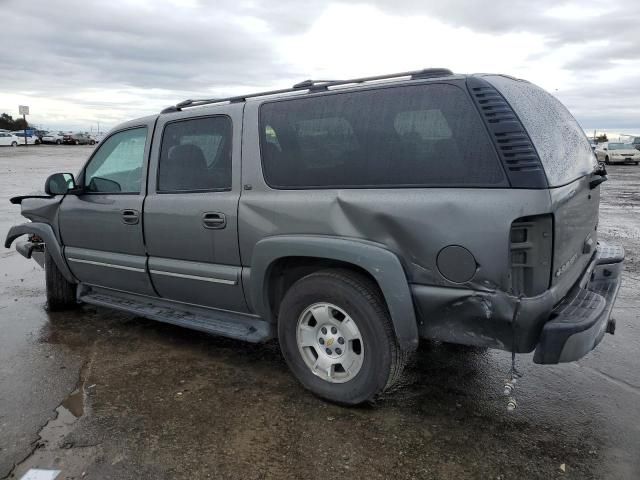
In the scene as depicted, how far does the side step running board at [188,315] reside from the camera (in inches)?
144

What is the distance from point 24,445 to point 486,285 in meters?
2.64

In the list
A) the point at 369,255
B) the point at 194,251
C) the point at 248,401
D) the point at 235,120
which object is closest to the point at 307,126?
the point at 235,120

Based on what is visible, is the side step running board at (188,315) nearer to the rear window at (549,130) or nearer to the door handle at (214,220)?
the door handle at (214,220)

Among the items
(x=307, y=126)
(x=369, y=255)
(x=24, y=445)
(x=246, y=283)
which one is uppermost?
(x=307, y=126)

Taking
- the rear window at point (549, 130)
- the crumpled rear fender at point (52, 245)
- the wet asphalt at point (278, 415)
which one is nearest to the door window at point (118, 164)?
the crumpled rear fender at point (52, 245)

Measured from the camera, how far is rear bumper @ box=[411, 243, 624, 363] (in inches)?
105

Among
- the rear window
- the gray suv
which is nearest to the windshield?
the gray suv

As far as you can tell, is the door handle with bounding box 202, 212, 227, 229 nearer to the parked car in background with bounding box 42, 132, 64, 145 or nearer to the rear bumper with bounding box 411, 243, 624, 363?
→ the rear bumper with bounding box 411, 243, 624, 363

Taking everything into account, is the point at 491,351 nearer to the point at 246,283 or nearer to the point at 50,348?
the point at 246,283

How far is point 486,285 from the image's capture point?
2.69 meters

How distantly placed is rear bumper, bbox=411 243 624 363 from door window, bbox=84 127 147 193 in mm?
2629

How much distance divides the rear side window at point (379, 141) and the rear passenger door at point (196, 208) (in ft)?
1.24

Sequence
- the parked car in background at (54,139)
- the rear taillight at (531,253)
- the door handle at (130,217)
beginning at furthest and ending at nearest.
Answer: the parked car in background at (54,139)
the door handle at (130,217)
the rear taillight at (531,253)

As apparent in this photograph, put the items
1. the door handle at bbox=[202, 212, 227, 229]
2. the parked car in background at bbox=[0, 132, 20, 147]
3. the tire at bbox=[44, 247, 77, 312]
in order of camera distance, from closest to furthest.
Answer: the door handle at bbox=[202, 212, 227, 229], the tire at bbox=[44, 247, 77, 312], the parked car in background at bbox=[0, 132, 20, 147]
